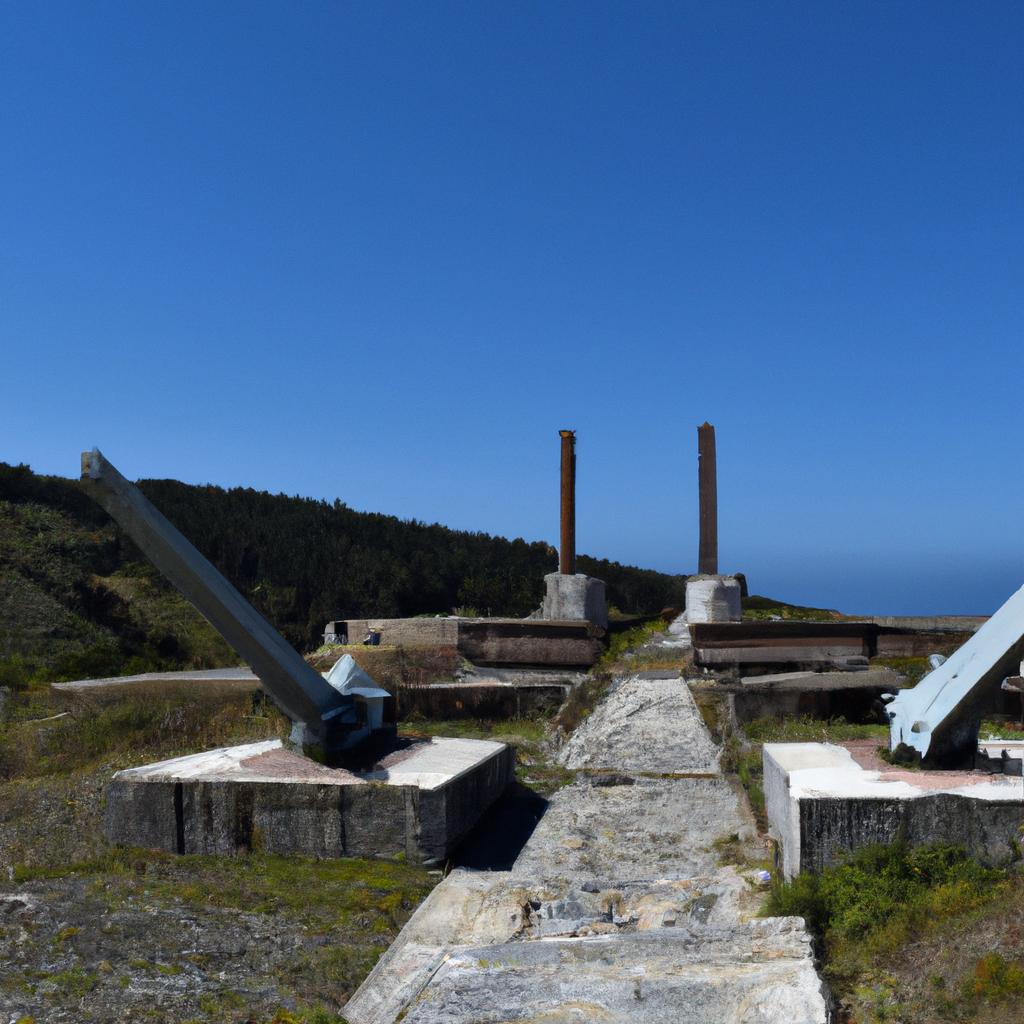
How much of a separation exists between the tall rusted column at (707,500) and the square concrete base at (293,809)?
8128 millimetres

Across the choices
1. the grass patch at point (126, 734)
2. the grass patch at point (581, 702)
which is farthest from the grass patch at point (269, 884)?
the grass patch at point (581, 702)

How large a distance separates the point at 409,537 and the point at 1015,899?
25834 mm

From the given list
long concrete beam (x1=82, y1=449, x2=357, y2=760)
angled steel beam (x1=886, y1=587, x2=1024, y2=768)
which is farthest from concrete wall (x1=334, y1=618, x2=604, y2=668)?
angled steel beam (x1=886, y1=587, x2=1024, y2=768)

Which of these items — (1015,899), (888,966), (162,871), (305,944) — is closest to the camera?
(888,966)

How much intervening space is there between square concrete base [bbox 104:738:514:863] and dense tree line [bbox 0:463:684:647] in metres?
16.1

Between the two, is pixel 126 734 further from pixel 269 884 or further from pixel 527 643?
pixel 527 643

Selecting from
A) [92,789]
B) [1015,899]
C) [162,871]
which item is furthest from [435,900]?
[92,789]

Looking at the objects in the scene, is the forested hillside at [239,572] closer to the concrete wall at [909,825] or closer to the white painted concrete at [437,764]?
the white painted concrete at [437,764]

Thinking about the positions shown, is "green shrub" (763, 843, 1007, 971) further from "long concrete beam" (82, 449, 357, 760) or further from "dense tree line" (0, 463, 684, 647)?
"dense tree line" (0, 463, 684, 647)

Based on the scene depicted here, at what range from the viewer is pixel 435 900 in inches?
225

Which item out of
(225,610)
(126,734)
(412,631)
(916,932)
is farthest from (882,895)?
(412,631)

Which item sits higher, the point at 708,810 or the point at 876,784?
the point at 876,784

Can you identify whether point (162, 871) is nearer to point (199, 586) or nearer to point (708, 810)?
point (199, 586)

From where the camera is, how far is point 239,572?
2688 centimetres
